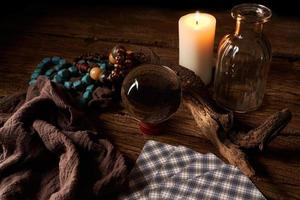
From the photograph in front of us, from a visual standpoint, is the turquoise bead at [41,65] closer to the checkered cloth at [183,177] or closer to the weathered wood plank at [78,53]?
the weathered wood plank at [78,53]

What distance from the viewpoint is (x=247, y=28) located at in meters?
0.71

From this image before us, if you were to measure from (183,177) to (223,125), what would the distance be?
0.35 feet

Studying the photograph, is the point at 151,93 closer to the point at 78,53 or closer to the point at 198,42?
the point at 198,42

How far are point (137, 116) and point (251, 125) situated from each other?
19 cm

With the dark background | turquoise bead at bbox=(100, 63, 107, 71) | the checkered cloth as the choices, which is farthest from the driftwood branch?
the dark background

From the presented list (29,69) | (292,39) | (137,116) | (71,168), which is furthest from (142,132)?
(292,39)

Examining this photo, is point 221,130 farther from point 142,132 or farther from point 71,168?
point 71,168

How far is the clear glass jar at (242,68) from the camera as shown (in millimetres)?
717

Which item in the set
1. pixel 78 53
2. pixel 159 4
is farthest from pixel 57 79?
pixel 159 4

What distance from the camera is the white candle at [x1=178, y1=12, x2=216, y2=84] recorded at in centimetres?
75

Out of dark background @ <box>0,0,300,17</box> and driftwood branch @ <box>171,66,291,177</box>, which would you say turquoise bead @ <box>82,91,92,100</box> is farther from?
dark background @ <box>0,0,300,17</box>

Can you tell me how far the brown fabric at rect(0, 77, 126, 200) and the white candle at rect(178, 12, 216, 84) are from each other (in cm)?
23

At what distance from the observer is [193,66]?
2.57 ft

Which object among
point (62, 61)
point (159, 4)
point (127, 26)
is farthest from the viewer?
point (159, 4)
